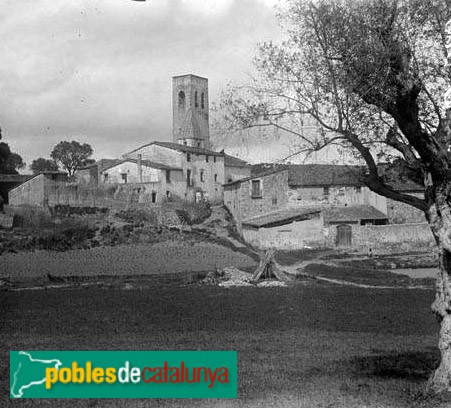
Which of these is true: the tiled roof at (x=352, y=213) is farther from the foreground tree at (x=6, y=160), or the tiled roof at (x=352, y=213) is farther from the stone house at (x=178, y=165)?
the foreground tree at (x=6, y=160)

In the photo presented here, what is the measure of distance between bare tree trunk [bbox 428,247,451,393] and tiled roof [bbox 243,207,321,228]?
38.6 metres

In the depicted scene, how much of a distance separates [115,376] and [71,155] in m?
63.4

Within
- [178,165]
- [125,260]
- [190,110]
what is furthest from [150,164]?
[125,260]

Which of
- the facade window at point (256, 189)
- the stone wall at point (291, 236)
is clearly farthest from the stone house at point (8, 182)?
the stone wall at point (291, 236)

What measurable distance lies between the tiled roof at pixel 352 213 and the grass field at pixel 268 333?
22373 mm

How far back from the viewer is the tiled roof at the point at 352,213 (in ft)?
166

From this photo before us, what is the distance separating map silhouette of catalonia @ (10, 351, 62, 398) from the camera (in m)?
9.30

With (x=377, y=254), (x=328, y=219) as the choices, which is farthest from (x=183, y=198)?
(x=377, y=254)

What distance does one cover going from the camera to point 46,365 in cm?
968

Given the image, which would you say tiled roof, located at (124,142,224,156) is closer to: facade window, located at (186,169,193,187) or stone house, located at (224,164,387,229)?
facade window, located at (186,169,193,187)

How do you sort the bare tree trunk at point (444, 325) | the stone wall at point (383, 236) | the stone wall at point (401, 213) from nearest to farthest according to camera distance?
1. the bare tree trunk at point (444, 325)
2. the stone wall at point (383, 236)
3. the stone wall at point (401, 213)

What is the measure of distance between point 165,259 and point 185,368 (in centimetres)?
2870

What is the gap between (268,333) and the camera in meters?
15.8

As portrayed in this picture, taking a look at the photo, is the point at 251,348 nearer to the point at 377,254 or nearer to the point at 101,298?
the point at 101,298
